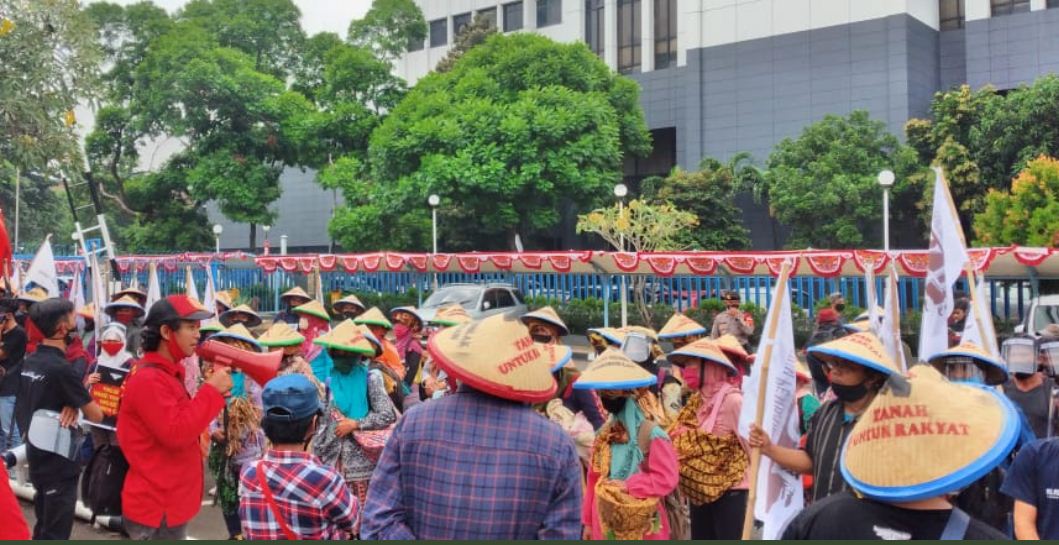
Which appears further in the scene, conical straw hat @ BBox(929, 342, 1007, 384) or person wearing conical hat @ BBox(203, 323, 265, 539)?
person wearing conical hat @ BBox(203, 323, 265, 539)

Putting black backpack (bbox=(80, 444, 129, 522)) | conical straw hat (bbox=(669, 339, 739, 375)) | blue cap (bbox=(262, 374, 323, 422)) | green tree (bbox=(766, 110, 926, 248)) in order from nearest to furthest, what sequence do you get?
blue cap (bbox=(262, 374, 323, 422)) → conical straw hat (bbox=(669, 339, 739, 375)) → black backpack (bbox=(80, 444, 129, 522)) → green tree (bbox=(766, 110, 926, 248))

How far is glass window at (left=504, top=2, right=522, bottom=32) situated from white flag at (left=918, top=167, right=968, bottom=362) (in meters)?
46.5

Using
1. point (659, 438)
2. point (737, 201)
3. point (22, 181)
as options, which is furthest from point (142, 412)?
point (22, 181)

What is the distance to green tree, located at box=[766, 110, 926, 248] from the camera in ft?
114

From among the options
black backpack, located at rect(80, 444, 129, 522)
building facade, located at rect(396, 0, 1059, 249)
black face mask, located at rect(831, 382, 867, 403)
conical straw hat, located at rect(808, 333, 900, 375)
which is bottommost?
black backpack, located at rect(80, 444, 129, 522)

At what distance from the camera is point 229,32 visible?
42812 millimetres

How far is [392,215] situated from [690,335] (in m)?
29.7

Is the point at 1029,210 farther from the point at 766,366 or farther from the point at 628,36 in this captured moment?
the point at 766,366

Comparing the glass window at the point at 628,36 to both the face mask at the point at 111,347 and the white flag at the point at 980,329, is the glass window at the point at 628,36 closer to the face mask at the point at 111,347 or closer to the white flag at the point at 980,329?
the face mask at the point at 111,347

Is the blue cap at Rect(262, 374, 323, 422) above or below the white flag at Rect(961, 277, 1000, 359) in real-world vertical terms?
below

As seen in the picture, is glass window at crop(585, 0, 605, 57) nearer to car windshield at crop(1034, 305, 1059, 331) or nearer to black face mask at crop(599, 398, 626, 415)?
car windshield at crop(1034, 305, 1059, 331)

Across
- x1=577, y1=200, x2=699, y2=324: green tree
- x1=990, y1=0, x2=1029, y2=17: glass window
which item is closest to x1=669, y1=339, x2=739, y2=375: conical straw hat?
x1=577, y1=200, x2=699, y2=324: green tree

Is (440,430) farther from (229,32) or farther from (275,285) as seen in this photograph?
(229,32)

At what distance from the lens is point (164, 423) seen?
4457 millimetres
